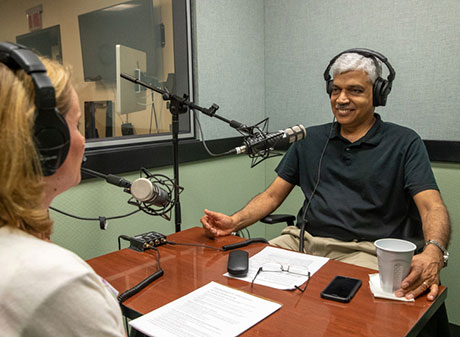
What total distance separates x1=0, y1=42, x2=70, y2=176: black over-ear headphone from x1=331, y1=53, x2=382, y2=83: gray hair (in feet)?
4.23

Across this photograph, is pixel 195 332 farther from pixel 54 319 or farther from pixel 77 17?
pixel 77 17

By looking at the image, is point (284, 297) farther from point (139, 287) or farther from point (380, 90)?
point (380, 90)

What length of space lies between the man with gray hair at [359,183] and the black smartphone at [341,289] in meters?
0.41

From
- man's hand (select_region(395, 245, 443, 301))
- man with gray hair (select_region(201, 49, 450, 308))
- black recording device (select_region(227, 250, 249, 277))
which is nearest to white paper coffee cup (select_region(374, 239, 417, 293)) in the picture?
man's hand (select_region(395, 245, 443, 301))

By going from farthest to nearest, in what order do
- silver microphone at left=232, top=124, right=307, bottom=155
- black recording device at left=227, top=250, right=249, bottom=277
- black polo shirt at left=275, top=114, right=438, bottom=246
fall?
black polo shirt at left=275, top=114, right=438, bottom=246 < silver microphone at left=232, top=124, right=307, bottom=155 < black recording device at left=227, top=250, right=249, bottom=277

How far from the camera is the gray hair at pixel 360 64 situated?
1.60 metres

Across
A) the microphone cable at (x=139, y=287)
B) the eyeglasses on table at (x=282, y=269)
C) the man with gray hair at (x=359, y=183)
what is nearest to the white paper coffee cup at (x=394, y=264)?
the eyeglasses on table at (x=282, y=269)

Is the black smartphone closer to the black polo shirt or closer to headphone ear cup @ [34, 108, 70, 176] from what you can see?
the black polo shirt

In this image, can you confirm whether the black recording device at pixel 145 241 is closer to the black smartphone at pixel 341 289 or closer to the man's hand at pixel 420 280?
the black smartphone at pixel 341 289

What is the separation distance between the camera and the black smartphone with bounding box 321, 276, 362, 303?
0.95 metres

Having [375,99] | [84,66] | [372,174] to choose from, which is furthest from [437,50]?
[84,66]

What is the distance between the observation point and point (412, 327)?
A: 838mm

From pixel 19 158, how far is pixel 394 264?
0.82m

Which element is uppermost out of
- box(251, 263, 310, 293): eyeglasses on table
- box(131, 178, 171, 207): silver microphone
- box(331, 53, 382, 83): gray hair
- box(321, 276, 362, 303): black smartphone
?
box(331, 53, 382, 83): gray hair
